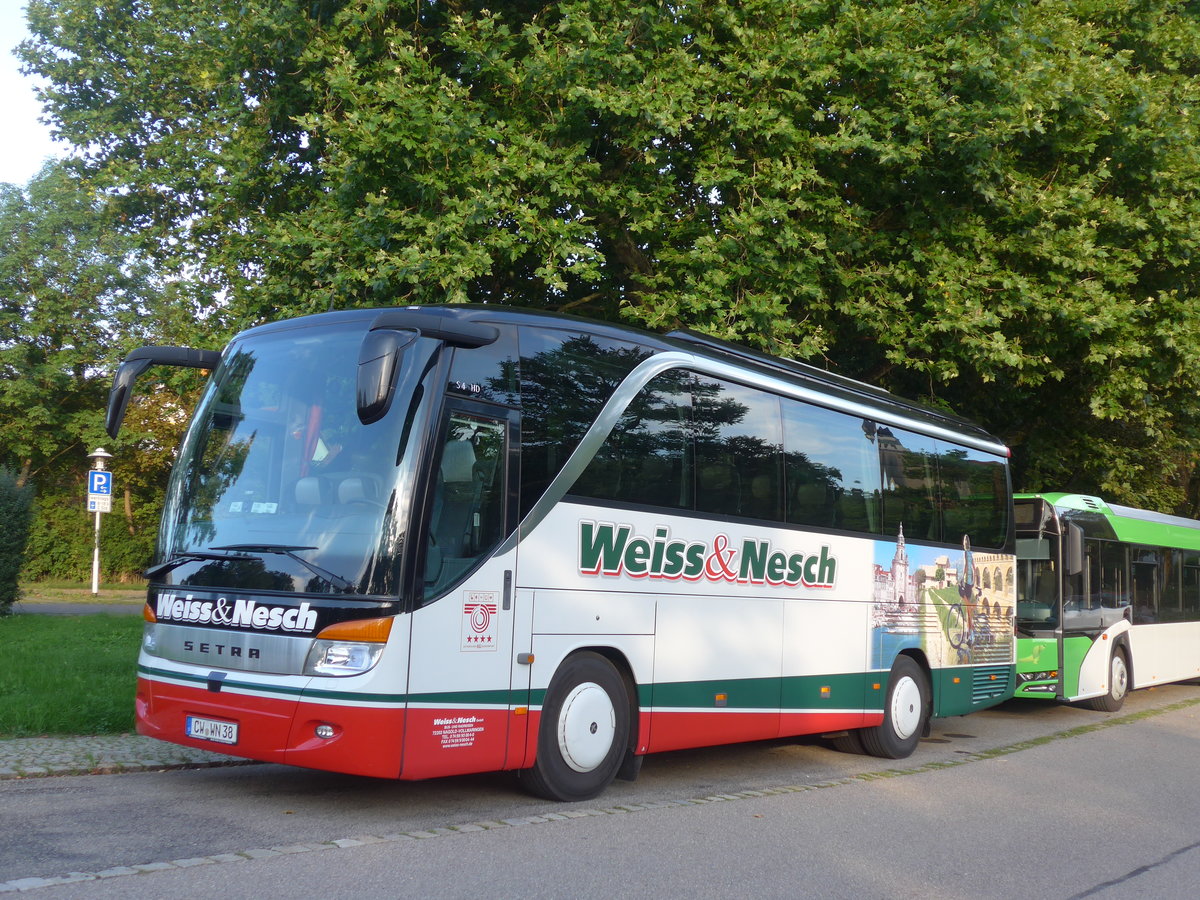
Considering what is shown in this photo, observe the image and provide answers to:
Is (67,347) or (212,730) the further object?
(67,347)

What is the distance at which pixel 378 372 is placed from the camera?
6453 millimetres

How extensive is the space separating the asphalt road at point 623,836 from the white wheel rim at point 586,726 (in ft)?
1.09

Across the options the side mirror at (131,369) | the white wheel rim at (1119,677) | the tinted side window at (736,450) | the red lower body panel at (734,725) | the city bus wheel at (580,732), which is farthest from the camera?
the white wheel rim at (1119,677)

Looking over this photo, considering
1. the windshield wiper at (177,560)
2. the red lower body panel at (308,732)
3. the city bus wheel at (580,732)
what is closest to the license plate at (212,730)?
the red lower body panel at (308,732)

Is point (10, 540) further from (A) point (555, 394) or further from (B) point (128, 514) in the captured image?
(B) point (128, 514)

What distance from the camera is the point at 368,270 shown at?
13.5 meters

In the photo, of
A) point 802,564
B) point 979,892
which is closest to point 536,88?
point 802,564

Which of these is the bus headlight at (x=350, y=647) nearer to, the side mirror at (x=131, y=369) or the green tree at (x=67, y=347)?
the side mirror at (x=131, y=369)

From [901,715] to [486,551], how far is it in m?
6.20

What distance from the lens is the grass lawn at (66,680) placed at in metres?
9.90

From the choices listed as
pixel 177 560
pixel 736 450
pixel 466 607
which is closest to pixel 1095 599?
pixel 736 450

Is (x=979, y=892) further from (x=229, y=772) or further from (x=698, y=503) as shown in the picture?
(x=229, y=772)

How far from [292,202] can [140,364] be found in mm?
8068

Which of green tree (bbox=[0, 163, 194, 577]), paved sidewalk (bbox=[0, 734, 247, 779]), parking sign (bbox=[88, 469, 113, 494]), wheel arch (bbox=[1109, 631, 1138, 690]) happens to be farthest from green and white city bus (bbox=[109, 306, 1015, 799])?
green tree (bbox=[0, 163, 194, 577])
